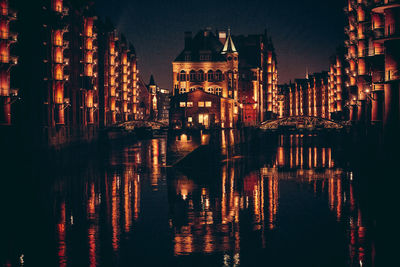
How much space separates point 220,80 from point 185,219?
300ft

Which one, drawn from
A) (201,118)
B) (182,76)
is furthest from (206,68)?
(201,118)

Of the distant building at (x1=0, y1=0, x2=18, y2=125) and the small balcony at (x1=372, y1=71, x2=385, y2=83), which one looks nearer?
the small balcony at (x1=372, y1=71, x2=385, y2=83)

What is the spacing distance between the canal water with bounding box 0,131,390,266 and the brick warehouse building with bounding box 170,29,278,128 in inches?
1904

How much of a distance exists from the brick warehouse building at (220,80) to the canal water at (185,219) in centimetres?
4837

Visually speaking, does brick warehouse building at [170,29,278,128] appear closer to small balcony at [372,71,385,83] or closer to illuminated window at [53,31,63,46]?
illuminated window at [53,31,63,46]

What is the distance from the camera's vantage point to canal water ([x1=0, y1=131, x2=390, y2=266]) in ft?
57.2

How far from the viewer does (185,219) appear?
24016 millimetres

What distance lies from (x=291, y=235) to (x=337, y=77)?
123266 mm

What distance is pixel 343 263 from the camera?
1641 centimetres

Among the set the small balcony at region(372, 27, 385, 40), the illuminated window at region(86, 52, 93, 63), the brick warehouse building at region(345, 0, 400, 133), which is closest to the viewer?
the brick warehouse building at region(345, 0, 400, 133)

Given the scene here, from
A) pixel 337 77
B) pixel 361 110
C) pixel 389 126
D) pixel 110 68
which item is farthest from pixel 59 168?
pixel 337 77

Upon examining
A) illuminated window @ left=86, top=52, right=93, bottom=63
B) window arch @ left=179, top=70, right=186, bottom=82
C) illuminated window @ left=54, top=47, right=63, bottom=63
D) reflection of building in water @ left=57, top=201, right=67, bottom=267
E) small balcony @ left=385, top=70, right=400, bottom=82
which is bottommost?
reflection of building in water @ left=57, top=201, right=67, bottom=267

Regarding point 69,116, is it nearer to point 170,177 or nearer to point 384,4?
point 170,177

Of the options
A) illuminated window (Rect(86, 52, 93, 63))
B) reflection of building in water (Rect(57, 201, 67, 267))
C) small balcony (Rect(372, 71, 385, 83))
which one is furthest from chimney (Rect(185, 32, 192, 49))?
reflection of building in water (Rect(57, 201, 67, 267))
